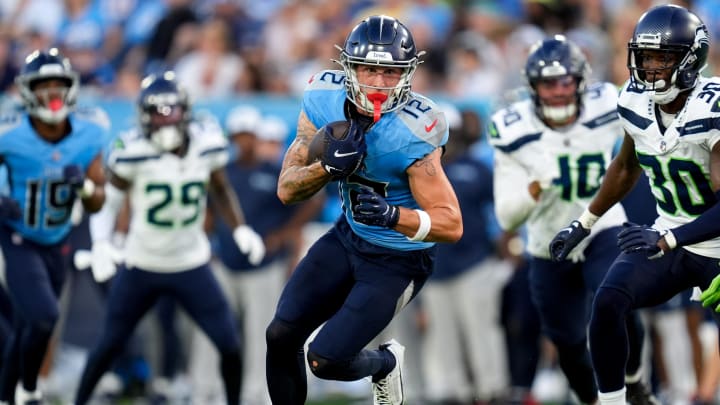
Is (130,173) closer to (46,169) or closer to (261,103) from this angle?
(46,169)

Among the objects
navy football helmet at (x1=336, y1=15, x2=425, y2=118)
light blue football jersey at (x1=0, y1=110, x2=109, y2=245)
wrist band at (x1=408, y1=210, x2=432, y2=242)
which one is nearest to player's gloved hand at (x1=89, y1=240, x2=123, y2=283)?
light blue football jersey at (x1=0, y1=110, x2=109, y2=245)

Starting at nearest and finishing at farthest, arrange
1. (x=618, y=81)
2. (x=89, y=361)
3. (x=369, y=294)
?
(x=369, y=294) < (x=89, y=361) < (x=618, y=81)

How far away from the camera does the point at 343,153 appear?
16.1 ft

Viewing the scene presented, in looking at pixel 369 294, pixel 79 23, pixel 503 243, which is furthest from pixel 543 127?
pixel 79 23

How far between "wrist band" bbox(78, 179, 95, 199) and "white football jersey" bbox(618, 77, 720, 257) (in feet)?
9.52

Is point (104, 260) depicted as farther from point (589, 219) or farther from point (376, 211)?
point (589, 219)

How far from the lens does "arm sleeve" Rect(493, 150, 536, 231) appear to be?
20.7 feet

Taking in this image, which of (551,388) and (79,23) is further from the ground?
(79,23)

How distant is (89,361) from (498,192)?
236 centimetres

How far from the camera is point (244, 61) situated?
10.1 meters

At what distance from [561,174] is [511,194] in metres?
0.26

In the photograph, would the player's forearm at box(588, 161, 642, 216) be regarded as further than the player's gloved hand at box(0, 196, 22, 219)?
No

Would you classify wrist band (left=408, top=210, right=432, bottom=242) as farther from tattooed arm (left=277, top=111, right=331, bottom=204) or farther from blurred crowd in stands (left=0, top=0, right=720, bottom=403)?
blurred crowd in stands (left=0, top=0, right=720, bottom=403)

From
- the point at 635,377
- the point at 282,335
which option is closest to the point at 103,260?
the point at 282,335
